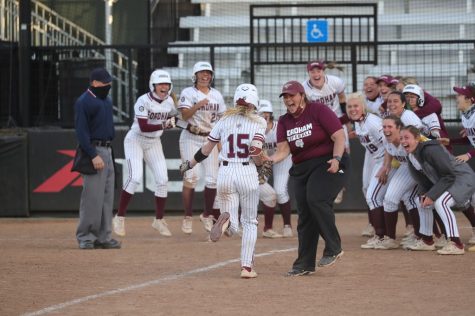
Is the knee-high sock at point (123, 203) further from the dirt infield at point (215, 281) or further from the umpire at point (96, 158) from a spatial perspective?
Answer: the umpire at point (96, 158)

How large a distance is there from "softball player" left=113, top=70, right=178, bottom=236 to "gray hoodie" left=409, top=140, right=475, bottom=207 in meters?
3.88

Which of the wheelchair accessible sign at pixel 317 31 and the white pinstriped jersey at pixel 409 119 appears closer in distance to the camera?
the white pinstriped jersey at pixel 409 119

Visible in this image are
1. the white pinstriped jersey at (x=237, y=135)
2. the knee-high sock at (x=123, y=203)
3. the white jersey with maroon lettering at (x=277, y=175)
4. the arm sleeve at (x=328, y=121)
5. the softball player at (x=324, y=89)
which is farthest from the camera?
the softball player at (x=324, y=89)

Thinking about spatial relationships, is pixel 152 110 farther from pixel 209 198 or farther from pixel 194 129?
pixel 209 198

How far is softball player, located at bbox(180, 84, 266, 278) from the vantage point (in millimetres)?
10359

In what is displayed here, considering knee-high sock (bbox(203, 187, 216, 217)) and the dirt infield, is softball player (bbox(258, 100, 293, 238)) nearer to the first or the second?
the dirt infield

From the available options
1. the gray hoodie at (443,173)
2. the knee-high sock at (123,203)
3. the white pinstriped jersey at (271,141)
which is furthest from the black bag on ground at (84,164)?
the gray hoodie at (443,173)

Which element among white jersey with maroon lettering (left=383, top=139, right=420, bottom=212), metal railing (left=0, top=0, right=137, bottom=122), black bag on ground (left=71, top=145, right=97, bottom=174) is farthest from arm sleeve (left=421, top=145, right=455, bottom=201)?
metal railing (left=0, top=0, right=137, bottom=122)

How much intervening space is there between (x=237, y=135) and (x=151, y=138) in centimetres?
430

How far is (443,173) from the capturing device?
1196cm

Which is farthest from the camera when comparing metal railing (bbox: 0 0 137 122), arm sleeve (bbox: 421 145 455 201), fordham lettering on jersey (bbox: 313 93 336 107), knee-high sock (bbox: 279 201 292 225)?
metal railing (bbox: 0 0 137 122)

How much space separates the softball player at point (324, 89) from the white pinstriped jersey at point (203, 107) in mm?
1225

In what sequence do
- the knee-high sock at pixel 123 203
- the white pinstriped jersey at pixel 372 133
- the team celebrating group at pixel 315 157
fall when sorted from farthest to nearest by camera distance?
the knee-high sock at pixel 123 203
the white pinstriped jersey at pixel 372 133
the team celebrating group at pixel 315 157

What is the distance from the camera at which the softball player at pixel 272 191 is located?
14.5 meters
